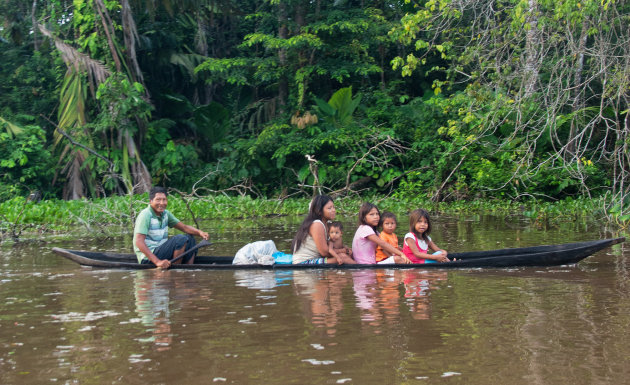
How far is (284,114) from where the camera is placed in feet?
64.9

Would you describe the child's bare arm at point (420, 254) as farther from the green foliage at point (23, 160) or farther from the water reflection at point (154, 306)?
the green foliage at point (23, 160)

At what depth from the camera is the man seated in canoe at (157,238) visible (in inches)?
301

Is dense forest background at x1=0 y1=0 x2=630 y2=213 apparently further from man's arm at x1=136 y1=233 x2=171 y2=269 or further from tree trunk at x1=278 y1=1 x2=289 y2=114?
man's arm at x1=136 y1=233 x2=171 y2=269

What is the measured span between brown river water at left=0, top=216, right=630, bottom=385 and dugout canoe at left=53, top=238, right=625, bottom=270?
0.33 ft

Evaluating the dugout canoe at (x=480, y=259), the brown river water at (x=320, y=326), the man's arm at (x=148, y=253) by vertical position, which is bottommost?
the brown river water at (x=320, y=326)

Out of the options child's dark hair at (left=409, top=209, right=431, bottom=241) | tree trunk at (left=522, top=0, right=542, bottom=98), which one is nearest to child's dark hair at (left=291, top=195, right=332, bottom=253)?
child's dark hair at (left=409, top=209, right=431, bottom=241)

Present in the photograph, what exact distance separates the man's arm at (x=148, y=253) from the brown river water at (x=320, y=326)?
0.52 ft

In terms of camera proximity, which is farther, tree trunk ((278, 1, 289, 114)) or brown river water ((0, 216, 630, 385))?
tree trunk ((278, 1, 289, 114))

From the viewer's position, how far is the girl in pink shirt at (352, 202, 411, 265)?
7371 millimetres

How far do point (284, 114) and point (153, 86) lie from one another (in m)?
4.23

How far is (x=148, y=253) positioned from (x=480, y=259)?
3.52m

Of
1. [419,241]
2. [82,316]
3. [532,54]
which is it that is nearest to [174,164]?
[532,54]

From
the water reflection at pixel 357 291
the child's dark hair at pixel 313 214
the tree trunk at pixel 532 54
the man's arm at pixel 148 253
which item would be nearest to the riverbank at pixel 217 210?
the tree trunk at pixel 532 54

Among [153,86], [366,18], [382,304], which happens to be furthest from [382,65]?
[382,304]
